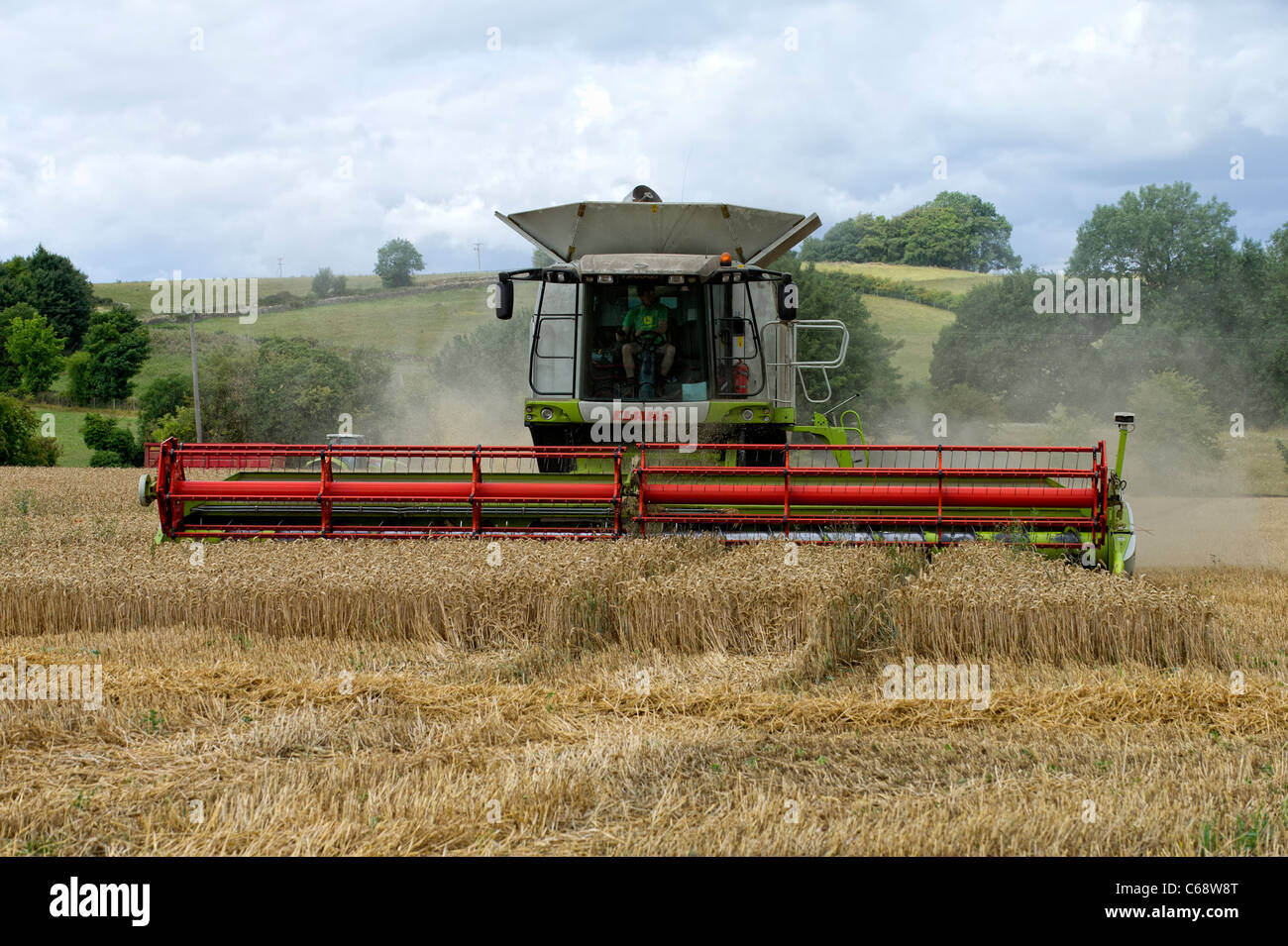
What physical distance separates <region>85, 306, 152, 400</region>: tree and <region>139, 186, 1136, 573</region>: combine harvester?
41982 mm

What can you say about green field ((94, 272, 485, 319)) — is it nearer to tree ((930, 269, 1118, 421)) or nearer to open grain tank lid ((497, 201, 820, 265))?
tree ((930, 269, 1118, 421))

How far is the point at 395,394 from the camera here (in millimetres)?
33938

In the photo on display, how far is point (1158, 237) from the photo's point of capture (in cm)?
3912

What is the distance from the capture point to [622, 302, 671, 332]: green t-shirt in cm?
762

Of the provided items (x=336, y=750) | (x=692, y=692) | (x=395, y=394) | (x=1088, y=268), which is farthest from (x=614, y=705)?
(x=1088, y=268)

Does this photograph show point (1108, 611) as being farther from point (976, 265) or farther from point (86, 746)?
point (976, 265)

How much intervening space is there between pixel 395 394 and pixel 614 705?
3074cm

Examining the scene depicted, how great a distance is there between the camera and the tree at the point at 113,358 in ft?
145

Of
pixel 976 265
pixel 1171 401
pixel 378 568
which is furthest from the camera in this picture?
pixel 976 265

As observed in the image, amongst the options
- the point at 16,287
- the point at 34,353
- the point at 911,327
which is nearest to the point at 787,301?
the point at 911,327

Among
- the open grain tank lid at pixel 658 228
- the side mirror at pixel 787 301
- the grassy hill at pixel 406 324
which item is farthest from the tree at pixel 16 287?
the side mirror at pixel 787 301

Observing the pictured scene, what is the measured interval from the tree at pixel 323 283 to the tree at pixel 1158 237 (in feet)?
127

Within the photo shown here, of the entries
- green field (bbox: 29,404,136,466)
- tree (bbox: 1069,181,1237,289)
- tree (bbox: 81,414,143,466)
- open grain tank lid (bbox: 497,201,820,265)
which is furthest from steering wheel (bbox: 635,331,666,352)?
tree (bbox: 1069,181,1237,289)

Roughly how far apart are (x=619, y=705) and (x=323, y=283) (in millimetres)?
59355
